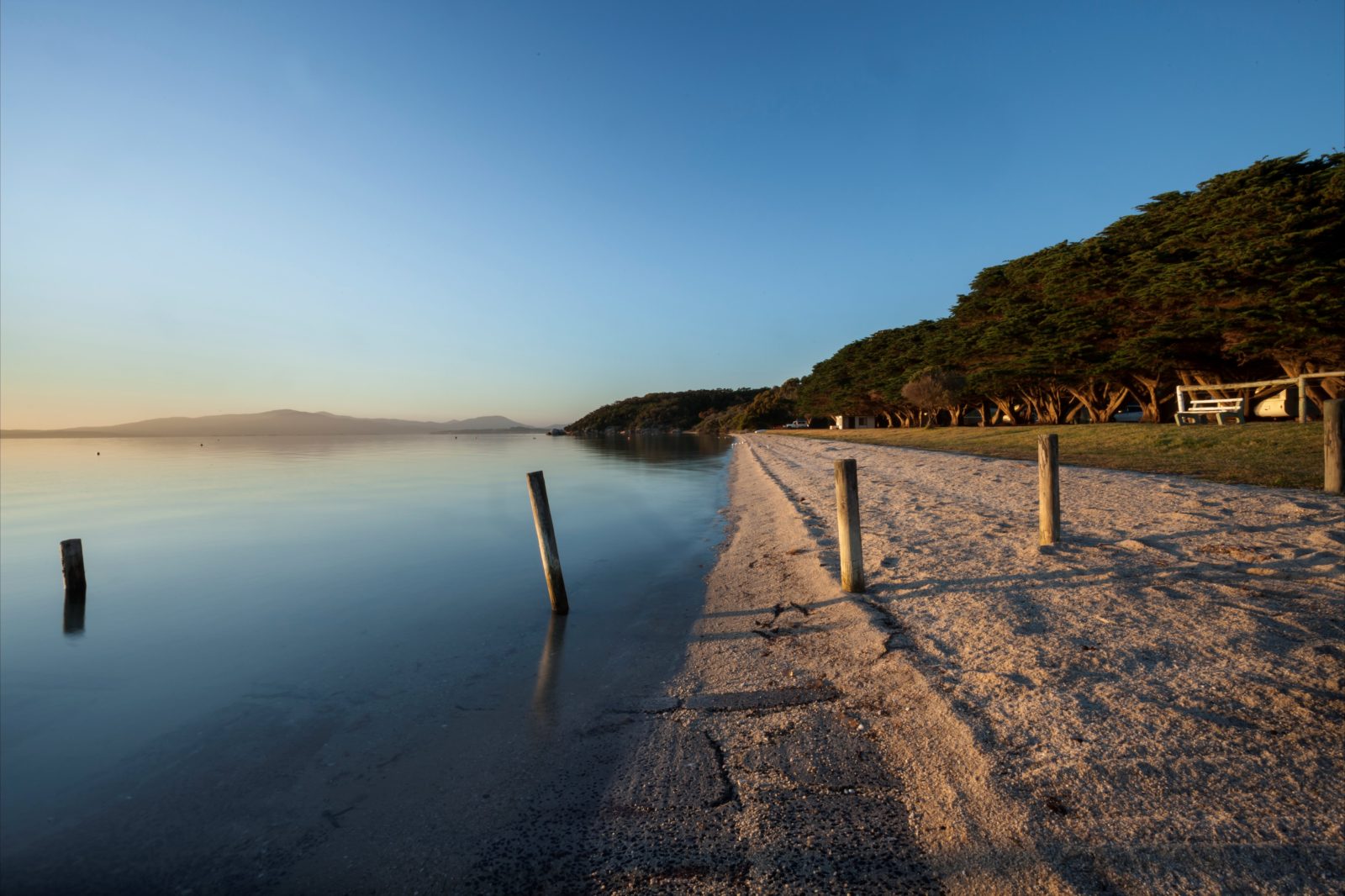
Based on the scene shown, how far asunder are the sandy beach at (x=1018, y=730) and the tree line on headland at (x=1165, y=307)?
77.7 feet

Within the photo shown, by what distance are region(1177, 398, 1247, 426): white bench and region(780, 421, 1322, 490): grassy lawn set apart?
2724mm

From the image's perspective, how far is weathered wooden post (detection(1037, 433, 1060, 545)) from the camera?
779 cm

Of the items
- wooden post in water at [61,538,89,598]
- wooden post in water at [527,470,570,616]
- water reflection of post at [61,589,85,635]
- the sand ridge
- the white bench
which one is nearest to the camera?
the sand ridge

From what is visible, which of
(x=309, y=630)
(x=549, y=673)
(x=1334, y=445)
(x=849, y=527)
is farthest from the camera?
(x=309, y=630)

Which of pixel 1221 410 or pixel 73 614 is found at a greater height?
pixel 1221 410

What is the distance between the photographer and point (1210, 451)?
15008mm

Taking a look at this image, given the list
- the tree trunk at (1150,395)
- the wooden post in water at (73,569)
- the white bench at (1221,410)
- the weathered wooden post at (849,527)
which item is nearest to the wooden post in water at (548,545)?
the weathered wooden post at (849,527)

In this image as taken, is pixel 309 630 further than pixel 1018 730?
Yes

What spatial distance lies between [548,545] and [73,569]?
1039cm

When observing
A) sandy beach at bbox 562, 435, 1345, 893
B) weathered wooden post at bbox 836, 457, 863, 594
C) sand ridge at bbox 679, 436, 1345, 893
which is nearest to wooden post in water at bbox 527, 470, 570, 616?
sand ridge at bbox 679, 436, 1345, 893

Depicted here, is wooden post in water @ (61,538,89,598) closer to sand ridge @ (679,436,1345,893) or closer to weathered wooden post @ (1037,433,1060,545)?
sand ridge @ (679,436,1345,893)

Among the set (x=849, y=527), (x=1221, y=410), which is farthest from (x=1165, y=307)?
(x=849, y=527)

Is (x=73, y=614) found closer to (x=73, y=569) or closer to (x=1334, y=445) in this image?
(x=73, y=569)

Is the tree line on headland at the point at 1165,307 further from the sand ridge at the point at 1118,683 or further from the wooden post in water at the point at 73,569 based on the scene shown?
the wooden post in water at the point at 73,569
